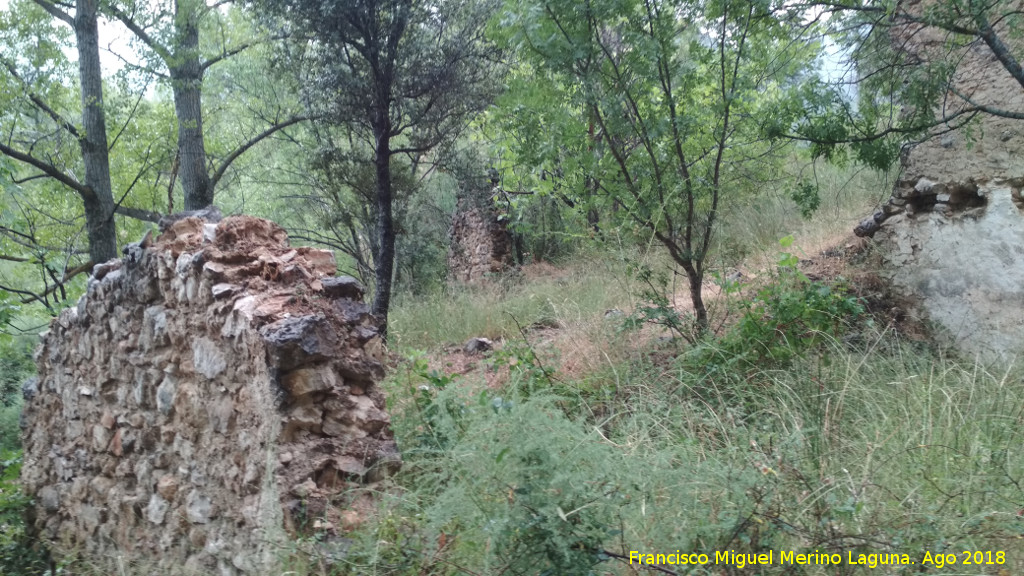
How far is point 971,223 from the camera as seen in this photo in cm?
543

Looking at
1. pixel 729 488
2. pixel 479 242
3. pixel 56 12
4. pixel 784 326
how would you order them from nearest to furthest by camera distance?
pixel 729 488 → pixel 784 326 → pixel 56 12 → pixel 479 242

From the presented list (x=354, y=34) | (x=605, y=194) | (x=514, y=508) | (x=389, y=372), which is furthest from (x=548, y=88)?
(x=514, y=508)

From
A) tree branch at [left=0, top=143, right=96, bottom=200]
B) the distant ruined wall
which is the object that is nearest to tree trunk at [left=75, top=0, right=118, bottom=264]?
tree branch at [left=0, top=143, right=96, bottom=200]

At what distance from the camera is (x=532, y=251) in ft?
44.7

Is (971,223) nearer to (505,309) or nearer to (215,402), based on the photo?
(505,309)

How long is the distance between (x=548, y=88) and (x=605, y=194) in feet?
3.16

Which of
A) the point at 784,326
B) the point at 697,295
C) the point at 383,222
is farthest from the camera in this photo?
the point at 383,222

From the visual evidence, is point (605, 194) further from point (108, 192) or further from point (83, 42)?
point (83, 42)

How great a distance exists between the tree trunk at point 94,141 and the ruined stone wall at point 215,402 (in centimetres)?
484

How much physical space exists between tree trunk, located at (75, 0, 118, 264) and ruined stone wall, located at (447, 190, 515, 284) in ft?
18.4

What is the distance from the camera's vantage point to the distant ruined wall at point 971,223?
5.16 meters

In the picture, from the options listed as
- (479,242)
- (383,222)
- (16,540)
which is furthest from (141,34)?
(16,540)

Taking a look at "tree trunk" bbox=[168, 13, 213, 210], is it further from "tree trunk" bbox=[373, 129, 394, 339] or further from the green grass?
"tree trunk" bbox=[373, 129, 394, 339]

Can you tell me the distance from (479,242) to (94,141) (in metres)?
6.41
